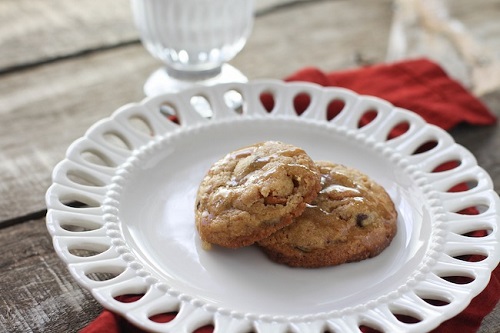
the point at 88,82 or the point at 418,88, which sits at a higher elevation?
the point at 418,88

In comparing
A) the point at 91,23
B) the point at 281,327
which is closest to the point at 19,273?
the point at 281,327

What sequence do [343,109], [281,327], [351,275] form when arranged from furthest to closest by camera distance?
[343,109] < [351,275] < [281,327]

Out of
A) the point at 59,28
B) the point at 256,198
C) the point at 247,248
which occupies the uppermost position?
the point at 256,198

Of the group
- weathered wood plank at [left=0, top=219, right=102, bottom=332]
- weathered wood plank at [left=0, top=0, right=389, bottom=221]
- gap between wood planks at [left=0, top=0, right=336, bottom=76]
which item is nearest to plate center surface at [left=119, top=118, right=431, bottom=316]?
weathered wood plank at [left=0, top=219, right=102, bottom=332]

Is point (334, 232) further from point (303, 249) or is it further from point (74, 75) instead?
point (74, 75)

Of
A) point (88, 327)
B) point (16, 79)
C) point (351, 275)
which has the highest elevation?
point (351, 275)

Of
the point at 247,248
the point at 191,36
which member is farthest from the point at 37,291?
the point at 191,36

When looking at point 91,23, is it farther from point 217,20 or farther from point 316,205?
point 316,205
